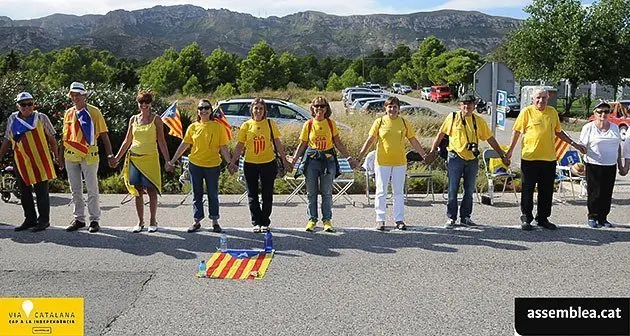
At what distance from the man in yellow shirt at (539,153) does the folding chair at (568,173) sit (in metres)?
2.25

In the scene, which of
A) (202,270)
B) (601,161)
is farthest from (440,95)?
(202,270)

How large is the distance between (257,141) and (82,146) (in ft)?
7.35

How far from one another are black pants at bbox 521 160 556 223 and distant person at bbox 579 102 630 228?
1.85 ft

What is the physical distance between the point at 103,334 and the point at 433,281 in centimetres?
305

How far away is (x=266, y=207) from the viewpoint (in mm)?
7965

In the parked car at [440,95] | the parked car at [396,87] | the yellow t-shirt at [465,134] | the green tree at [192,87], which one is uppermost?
the yellow t-shirt at [465,134]

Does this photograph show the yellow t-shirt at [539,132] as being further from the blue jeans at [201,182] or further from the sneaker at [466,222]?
the blue jeans at [201,182]

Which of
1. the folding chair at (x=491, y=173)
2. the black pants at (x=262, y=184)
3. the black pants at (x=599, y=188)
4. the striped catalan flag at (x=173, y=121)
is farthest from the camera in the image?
the striped catalan flag at (x=173, y=121)

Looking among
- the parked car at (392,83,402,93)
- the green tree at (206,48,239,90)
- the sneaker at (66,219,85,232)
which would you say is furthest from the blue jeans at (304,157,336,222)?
the parked car at (392,83,402,93)

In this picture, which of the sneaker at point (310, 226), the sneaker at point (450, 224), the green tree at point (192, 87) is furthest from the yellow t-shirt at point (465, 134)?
the green tree at point (192, 87)

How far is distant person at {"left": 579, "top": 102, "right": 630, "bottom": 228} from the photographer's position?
7.93 meters

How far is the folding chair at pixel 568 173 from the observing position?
33.5ft

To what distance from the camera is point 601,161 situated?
795 cm

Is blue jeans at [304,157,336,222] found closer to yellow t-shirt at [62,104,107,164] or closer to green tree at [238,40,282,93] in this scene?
yellow t-shirt at [62,104,107,164]
